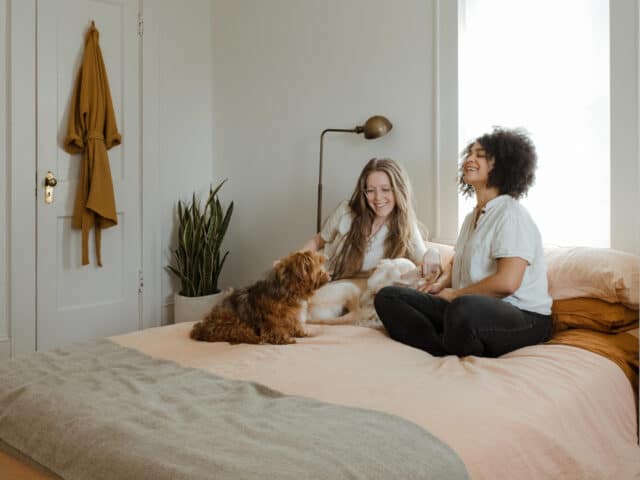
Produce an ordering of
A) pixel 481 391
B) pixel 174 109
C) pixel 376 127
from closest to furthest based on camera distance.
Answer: pixel 481 391, pixel 376 127, pixel 174 109

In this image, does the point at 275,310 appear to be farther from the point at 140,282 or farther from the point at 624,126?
the point at 140,282

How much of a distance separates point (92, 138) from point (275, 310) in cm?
213

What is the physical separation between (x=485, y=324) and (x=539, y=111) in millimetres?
1276

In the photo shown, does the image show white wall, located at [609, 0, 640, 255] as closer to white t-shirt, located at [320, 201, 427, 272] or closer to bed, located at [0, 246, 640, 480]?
bed, located at [0, 246, 640, 480]

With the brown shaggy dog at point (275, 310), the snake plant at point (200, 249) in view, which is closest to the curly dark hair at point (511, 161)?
the brown shaggy dog at point (275, 310)

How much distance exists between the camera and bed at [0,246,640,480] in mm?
1312

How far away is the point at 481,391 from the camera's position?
1.73 meters

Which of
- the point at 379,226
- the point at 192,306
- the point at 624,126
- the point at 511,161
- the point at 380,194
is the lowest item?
the point at 192,306

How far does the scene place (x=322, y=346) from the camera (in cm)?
225

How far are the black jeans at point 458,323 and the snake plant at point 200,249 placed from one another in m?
2.01

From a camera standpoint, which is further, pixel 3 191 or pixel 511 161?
pixel 3 191

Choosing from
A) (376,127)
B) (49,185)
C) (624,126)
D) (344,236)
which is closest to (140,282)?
(49,185)

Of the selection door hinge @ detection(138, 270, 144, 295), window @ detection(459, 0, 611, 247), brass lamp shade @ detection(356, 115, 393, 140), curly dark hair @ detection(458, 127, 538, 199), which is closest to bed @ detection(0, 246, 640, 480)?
curly dark hair @ detection(458, 127, 538, 199)

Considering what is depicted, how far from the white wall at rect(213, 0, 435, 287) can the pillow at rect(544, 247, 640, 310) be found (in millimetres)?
947
